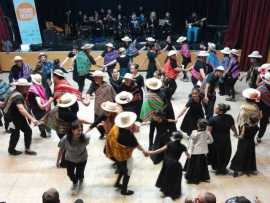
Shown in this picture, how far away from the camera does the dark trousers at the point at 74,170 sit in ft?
18.6

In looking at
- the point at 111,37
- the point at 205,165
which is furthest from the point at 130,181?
the point at 111,37

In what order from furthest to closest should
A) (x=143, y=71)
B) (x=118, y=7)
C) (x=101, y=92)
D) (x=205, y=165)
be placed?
1. (x=118, y=7)
2. (x=143, y=71)
3. (x=101, y=92)
4. (x=205, y=165)

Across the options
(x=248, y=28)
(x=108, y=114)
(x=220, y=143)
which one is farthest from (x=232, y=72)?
(x=108, y=114)

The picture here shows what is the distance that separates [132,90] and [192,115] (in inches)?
50.2

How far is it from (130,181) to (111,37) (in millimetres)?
11210

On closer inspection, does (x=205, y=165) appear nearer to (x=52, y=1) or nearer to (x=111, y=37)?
(x=111, y=37)

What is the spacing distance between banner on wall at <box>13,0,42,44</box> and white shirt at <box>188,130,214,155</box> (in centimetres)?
1092

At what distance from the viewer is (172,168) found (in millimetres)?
5570

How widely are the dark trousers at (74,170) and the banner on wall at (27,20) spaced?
10352 millimetres

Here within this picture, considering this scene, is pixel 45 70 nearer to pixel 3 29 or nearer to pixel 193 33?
pixel 3 29

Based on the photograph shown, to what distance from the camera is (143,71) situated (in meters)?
14.3

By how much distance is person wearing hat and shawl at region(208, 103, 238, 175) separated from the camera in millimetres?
6121

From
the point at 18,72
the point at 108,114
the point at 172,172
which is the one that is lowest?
the point at 172,172

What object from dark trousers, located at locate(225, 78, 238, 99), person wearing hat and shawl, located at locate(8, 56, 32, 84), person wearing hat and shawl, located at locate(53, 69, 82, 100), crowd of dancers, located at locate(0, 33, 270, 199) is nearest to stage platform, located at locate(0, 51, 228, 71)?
dark trousers, located at locate(225, 78, 238, 99)
